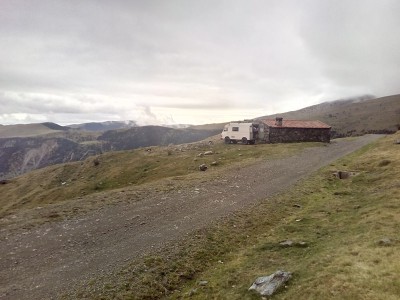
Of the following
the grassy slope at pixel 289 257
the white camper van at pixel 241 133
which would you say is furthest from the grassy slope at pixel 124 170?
the grassy slope at pixel 289 257

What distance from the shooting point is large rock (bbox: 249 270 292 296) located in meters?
14.1

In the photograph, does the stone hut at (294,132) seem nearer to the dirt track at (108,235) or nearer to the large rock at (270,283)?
the dirt track at (108,235)

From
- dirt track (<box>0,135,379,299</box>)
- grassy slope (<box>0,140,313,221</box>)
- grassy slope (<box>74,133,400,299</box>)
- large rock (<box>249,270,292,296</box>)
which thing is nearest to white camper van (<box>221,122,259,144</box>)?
grassy slope (<box>0,140,313,221</box>)

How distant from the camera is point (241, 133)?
79.8 meters

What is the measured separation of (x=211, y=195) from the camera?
3106cm

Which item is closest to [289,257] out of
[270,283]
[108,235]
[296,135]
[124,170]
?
[270,283]

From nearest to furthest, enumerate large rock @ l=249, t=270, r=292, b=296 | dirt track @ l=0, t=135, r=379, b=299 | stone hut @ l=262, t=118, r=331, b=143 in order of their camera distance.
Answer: large rock @ l=249, t=270, r=292, b=296
dirt track @ l=0, t=135, r=379, b=299
stone hut @ l=262, t=118, r=331, b=143

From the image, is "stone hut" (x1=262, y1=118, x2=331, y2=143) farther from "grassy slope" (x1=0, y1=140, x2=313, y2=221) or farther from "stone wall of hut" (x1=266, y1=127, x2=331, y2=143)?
"grassy slope" (x1=0, y1=140, x2=313, y2=221)

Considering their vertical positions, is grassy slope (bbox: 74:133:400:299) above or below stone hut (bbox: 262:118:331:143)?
below

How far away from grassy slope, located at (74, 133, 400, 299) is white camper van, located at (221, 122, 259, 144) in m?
51.1

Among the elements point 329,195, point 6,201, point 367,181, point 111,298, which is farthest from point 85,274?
point 6,201

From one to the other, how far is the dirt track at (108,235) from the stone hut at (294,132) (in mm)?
42625

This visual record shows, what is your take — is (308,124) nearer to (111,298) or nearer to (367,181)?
(367,181)

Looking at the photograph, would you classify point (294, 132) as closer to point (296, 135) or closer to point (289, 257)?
point (296, 135)
